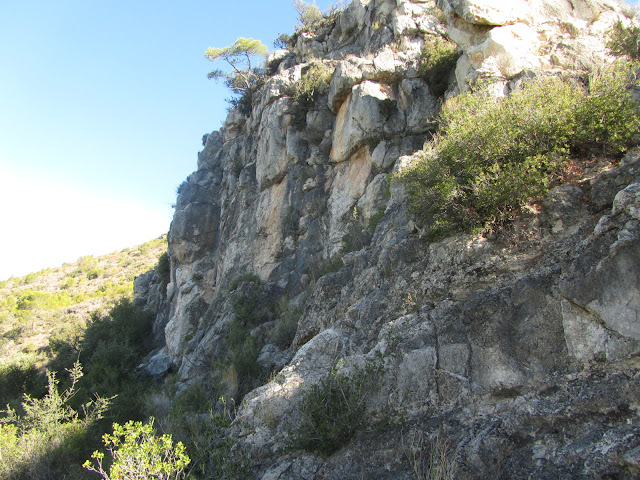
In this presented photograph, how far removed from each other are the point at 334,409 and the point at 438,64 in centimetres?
1123

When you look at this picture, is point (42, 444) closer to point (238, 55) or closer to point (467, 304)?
point (467, 304)

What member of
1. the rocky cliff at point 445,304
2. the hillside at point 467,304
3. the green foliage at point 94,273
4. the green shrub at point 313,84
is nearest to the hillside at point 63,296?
the green foliage at point 94,273

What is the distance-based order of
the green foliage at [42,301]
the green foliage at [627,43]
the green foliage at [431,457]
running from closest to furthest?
1. the green foliage at [431,457]
2. the green foliage at [627,43]
3. the green foliage at [42,301]

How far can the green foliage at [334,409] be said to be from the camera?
14.2 feet

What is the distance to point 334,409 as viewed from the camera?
14.8ft

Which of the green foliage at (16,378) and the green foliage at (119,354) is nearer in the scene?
the green foliage at (119,354)

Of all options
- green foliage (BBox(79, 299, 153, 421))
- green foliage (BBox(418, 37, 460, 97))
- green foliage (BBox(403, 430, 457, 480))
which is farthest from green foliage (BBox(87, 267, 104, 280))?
green foliage (BBox(403, 430, 457, 480))

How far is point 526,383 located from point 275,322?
30.6 feet

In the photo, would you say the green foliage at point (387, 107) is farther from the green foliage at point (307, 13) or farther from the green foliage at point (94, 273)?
the green foliage at point (94, 273)

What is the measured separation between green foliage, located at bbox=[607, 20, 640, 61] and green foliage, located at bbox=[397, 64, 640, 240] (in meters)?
2.36

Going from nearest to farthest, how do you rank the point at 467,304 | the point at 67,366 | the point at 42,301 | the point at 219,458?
the point at 219,458 < the point at 467,304 < the point at 67,366 < the point at 42,301

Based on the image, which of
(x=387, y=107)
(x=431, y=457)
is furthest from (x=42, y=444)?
(x=387, y=107)

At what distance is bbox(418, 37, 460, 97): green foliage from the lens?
1208 centimetres

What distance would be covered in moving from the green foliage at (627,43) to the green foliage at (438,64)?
455 centimetres
